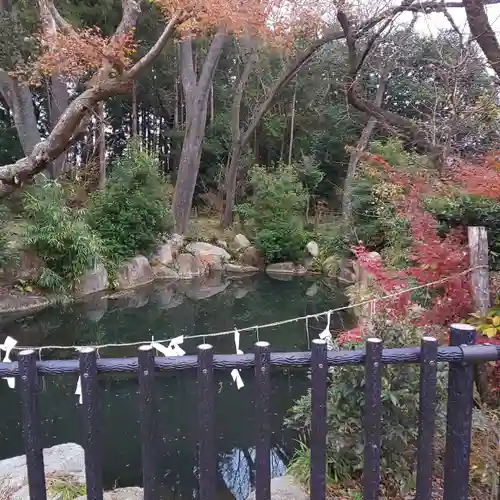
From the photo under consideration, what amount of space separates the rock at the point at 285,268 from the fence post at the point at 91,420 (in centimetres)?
1063

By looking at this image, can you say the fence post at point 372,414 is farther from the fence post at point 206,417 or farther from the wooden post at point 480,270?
the wooden post at point 480,270

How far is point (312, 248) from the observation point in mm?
12289

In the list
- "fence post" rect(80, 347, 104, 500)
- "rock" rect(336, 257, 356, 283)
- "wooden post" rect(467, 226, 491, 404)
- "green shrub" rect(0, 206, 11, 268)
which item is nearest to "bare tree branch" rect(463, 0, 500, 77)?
"wooden post" rect(467, 226, 491, 404)

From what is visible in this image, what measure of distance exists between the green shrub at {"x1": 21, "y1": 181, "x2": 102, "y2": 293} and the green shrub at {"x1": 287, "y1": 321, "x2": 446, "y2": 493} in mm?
6753

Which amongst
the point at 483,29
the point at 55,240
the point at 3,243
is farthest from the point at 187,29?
the point at 3,243

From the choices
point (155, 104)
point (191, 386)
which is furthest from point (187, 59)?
point (191, 386)

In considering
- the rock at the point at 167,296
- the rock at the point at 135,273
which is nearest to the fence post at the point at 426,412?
the rock at the point at 167,296

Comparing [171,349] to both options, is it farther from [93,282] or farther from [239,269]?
[239,269]

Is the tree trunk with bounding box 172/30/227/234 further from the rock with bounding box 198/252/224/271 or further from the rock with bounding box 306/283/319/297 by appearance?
the rock with bounding box 306/283/319/297

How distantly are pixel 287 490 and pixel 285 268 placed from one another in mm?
9809

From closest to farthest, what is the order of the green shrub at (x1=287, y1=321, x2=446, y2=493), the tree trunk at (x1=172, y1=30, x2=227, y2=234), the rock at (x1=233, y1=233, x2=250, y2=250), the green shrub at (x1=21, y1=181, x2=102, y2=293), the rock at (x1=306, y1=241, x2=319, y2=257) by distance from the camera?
1. the green shrub at (x1=287, y1=321, x2=446, y2=493)
2. the green shrub at (x1=21, y1=181, x2=102, y2=293)
3. the tree trunk at (x1=172, y1=30, x2=227, y2=234)
4. the rock at (x1=306, y1=241, x2=319, y2=257)
5. the rock at (x1=233, y1=233, x2=250, y2=250)

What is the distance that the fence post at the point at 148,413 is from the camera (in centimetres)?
139

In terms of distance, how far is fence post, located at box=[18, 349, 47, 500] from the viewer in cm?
137

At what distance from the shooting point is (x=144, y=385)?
1.40 metres
